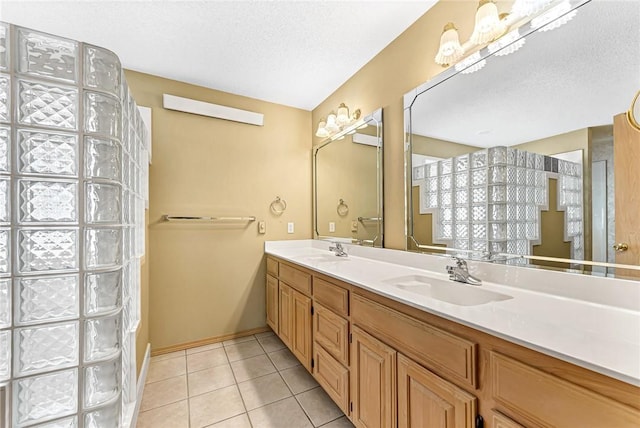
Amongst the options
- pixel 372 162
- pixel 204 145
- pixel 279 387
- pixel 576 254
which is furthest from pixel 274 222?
pixel 576 254

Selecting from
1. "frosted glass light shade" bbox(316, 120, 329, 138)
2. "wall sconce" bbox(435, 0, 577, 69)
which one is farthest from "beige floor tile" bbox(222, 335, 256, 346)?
"wall sconce" bbox(435, 0, 577, 69)

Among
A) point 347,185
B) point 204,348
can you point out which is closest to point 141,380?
point 204,348

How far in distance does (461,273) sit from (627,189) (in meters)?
0.67

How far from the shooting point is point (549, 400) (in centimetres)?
64

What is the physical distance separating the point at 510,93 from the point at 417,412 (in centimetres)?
144

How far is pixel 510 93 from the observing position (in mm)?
1245

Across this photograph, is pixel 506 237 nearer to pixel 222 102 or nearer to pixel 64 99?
pixel 64 99

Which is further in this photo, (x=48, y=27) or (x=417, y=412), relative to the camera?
(x=48, y=27)

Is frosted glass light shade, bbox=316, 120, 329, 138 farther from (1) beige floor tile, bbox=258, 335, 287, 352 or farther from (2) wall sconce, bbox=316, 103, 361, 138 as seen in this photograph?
(1) beige floor tile, bbox=258, 335, 287, 352

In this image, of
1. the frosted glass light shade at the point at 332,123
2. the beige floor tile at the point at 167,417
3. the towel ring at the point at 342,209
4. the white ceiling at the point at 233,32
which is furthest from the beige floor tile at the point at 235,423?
the white ceiling at the point at 233,32

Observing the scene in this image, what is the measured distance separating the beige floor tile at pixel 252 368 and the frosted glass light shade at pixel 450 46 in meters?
2.40

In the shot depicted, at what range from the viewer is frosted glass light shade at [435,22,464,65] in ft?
4.57

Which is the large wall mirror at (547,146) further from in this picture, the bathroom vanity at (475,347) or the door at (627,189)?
the bathroom vanity at (475,347)

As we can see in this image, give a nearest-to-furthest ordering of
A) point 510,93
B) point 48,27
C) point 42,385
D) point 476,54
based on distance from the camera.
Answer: point 42,385
point 510,93
point 476,54
point 48,27
